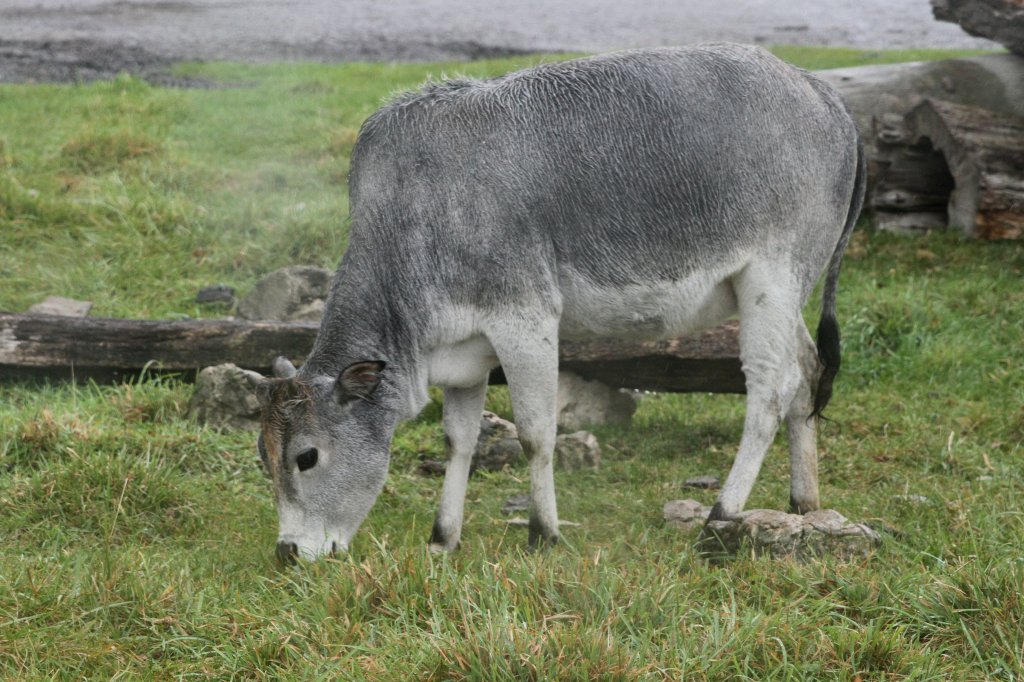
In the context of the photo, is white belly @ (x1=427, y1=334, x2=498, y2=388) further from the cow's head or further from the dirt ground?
the dirt ground

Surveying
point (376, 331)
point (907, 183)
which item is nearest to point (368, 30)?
point (907, 183)

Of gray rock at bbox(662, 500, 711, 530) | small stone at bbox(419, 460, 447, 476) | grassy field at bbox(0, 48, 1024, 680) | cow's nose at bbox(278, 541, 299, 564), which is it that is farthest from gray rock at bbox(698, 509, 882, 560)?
small stone at bbox(419, 460, 447, 476)

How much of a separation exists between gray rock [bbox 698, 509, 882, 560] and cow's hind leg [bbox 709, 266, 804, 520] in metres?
0.35

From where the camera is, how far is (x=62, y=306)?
9461 mm

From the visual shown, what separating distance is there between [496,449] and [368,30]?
16329 mm

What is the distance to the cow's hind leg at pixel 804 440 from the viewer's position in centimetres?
693

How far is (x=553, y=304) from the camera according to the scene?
6.10 m

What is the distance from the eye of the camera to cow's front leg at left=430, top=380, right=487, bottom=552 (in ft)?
21.0

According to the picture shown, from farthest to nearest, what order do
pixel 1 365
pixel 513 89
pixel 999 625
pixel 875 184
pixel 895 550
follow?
pixel 875 184 < pixel 1 365 < pixel 513 89 < pixel 895 550 < pixel 999 625

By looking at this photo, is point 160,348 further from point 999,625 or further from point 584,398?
point 999,625

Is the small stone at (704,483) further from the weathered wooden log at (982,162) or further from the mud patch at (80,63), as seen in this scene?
the mud patch at (80,63)

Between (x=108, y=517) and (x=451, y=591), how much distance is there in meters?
2.30

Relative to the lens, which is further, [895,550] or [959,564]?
[895,550]

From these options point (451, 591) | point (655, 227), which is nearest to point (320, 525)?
point (451, 591)
